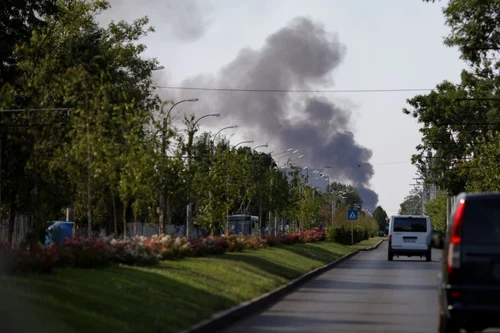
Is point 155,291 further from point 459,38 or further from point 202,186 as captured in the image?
point 202,186

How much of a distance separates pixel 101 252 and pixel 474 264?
1176 centimetres

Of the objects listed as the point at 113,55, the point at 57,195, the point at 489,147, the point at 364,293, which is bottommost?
the point at 364,293

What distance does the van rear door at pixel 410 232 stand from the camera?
5472 centimetres

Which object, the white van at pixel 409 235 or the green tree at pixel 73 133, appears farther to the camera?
the white van at pixel 409 235

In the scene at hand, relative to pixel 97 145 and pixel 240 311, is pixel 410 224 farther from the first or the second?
pixel 240 311

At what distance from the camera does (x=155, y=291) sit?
18.9m

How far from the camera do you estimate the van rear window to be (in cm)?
5500

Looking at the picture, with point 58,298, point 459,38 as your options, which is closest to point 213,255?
point 459,38

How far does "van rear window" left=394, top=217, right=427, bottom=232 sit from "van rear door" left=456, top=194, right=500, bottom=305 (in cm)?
4195

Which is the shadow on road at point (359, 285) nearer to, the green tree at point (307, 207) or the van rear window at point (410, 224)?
the van rear window at point (410, 224)

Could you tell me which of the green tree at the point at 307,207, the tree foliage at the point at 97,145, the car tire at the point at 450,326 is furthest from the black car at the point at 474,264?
the green tree at the point at 307,207

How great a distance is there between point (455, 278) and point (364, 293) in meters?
13.9

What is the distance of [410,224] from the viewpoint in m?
55.3

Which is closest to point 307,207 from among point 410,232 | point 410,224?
point 410,224
